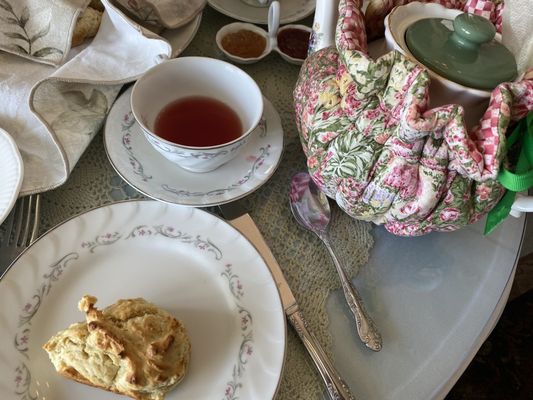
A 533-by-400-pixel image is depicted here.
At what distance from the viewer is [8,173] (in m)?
0.73

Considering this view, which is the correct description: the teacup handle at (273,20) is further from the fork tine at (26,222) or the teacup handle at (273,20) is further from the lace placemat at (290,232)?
the fork tine at (26,222)

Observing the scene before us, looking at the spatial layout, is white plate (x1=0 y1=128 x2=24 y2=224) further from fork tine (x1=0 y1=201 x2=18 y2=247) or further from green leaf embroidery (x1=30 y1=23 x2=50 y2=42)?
green leaf embroidery (x1=30 y1=23 x2=50 y2=42)

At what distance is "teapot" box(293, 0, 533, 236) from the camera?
0.53m

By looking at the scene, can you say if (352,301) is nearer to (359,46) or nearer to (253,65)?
(359,46)

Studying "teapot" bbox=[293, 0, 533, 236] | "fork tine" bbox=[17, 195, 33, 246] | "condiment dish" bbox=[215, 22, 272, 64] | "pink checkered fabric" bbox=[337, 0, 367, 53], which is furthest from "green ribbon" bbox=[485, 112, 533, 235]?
"fork tine" bbox=[17, 195, 33, 246]

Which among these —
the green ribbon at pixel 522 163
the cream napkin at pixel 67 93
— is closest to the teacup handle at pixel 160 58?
the cream napkin at pixel 67 93

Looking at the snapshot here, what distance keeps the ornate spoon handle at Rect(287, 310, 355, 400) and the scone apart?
16 cm

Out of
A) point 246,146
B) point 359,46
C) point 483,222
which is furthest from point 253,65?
point 483,222

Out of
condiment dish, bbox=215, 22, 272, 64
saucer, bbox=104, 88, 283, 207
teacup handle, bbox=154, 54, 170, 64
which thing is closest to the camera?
saucer, bbox=104, 88, 283, 207

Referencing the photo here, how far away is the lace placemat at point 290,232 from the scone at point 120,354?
16cm

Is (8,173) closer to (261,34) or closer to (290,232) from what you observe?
(290,232)

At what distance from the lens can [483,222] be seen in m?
0.83

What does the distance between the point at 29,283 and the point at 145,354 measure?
20cm

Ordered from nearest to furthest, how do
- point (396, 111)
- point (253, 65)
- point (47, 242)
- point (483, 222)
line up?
point (396, 111)
point (47, 242)
point (483, 222)
point (253, 65)
